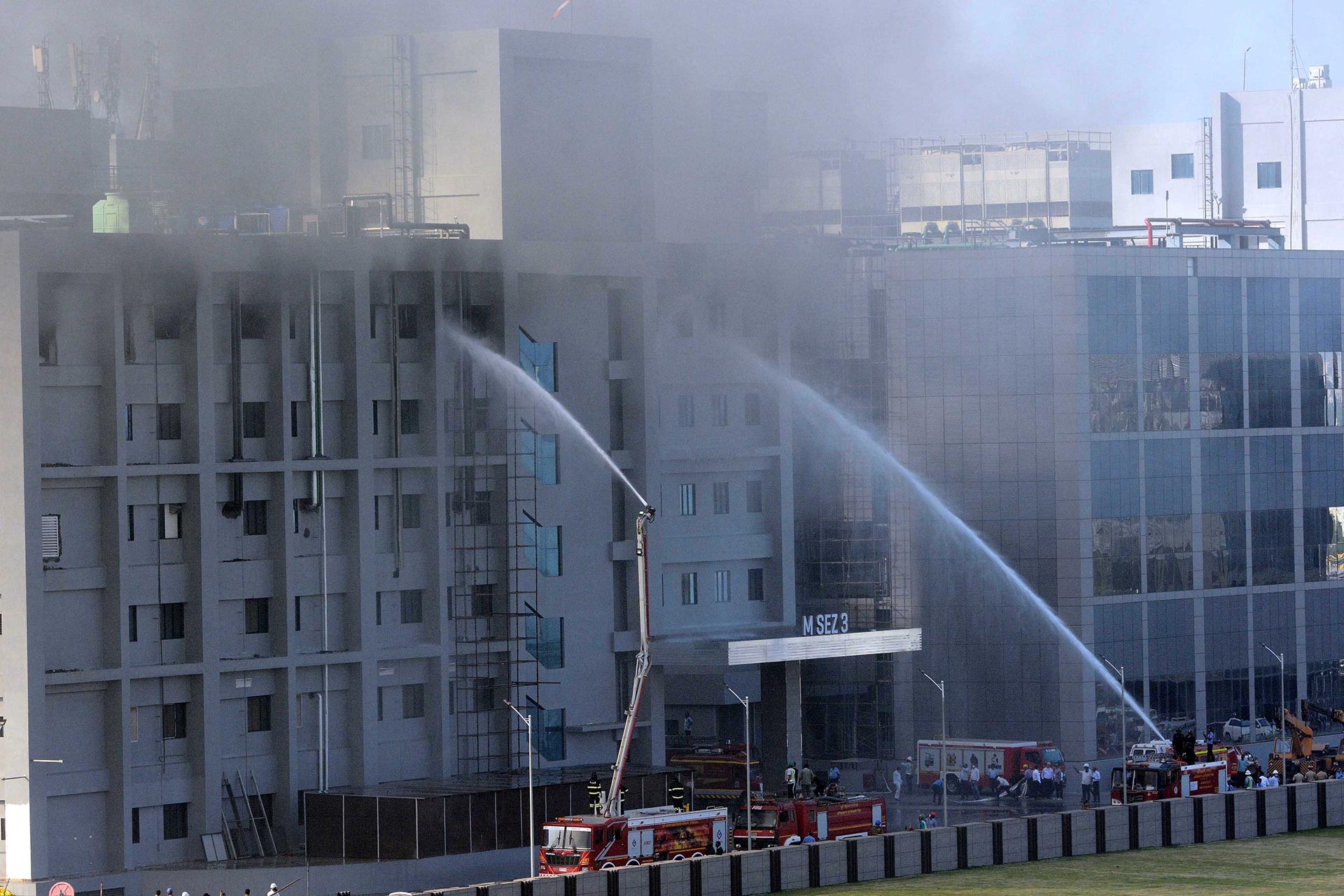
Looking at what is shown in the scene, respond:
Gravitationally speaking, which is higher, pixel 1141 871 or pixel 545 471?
pixel 545 471

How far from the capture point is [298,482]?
59.3 m

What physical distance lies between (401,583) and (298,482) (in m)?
4.24

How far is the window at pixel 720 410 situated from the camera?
72.2m

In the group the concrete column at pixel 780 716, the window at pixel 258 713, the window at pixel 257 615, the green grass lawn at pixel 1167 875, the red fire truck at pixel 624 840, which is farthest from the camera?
the concrete column at pixel 780 716

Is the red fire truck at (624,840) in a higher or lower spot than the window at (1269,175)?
lower

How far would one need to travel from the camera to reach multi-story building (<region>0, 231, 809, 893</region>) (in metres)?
54.5

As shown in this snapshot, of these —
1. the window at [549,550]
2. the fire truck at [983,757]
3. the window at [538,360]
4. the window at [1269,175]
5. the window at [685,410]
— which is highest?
the window at [1269,175]

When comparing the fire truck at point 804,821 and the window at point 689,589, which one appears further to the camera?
the window at point 689,589

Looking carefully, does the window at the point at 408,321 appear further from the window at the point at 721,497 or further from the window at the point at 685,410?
the window at the point at 721,497

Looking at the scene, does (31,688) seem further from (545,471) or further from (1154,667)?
(1154,667)

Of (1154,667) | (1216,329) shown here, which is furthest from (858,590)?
(1216,329)

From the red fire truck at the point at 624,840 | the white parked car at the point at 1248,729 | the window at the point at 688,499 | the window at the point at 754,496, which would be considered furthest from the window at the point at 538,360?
the white parked car at the point at 1248,729

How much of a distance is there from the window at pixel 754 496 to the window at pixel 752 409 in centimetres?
197

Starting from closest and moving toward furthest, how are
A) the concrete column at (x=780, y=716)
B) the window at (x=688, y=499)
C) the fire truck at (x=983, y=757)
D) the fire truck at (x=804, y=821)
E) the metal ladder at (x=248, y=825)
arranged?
the fire truck at (x=804, y=821), the metal ladder at (x=248, y=825), the concrete column at (x=780, y=716), the fire truck at (x=983, y=757), the window at (x=688, y=499)
